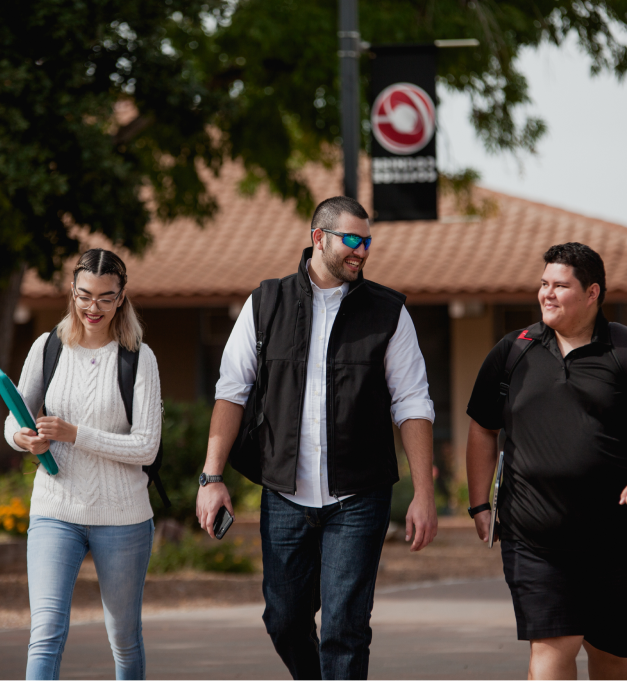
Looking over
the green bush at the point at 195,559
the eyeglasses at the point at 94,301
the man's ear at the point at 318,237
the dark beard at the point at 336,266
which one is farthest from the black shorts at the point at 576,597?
the green bush at the point at 195,559

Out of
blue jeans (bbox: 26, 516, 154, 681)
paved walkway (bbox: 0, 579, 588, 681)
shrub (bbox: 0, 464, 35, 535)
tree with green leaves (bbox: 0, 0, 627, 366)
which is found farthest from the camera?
shrub (bbox: 0, 464, 35, 535)

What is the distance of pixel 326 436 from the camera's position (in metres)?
3.86

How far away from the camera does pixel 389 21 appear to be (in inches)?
403

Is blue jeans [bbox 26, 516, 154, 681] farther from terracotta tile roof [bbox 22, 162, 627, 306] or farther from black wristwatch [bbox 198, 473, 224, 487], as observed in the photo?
terracotta tile roof [bbox 22, 162, 627, 306]

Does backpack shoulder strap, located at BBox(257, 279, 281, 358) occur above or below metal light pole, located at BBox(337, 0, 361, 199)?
below

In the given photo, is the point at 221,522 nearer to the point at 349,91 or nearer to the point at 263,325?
the point at 263,325

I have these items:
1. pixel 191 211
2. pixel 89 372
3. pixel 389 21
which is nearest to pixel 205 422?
pixel 191 211

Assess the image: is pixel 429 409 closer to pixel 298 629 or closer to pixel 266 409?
pixel 266 409

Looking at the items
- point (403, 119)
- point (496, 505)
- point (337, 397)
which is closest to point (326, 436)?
point (337, 397)

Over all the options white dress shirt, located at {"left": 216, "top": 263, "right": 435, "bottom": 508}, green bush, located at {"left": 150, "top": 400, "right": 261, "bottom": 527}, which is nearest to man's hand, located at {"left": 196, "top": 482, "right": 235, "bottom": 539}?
white dress shirt, located at {"left": 216, "top": 263, "right": 435, "bottom": 508}

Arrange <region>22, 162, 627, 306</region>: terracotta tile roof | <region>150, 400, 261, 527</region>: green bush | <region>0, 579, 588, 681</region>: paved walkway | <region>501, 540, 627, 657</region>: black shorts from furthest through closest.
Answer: <region>22, 162, 627, 306</region>: terracotta tile roof → <region>150, 400, 261, 527</region>: green bush → <region>0, 579, 588, 681</region>: paved walkway → <region>501, 540, 627, 657</region>: black shorts

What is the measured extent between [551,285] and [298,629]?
1654 millimetres

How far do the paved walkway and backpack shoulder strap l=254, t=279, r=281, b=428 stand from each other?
2.17 meters

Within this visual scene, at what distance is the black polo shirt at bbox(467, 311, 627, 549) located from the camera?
12.0 ft
